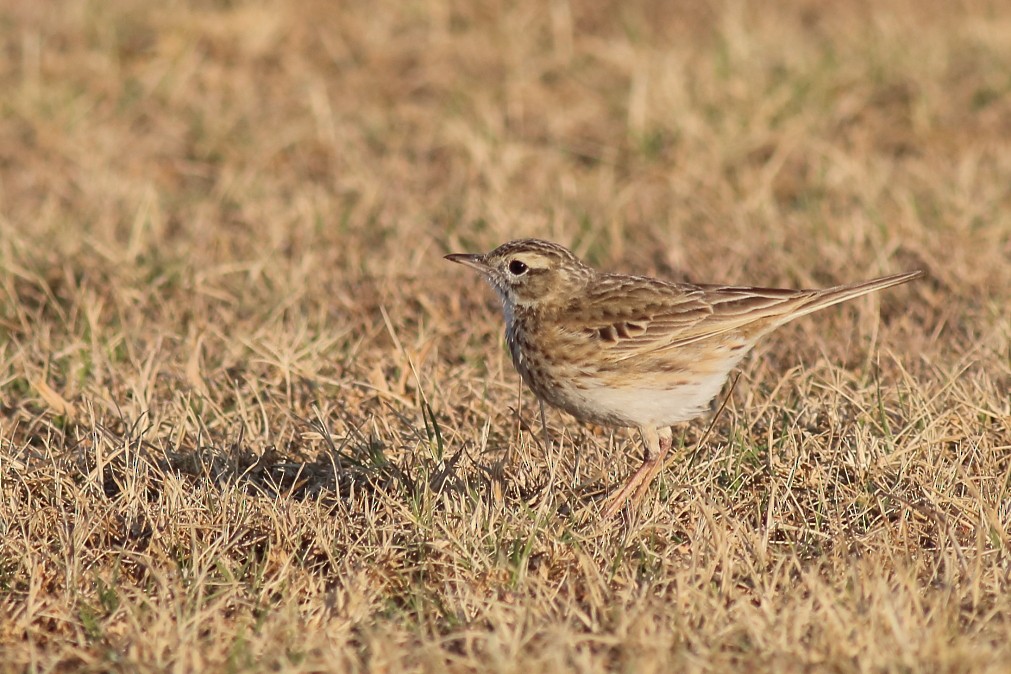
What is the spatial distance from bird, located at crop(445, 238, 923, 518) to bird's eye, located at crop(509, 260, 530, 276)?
7.9 inches

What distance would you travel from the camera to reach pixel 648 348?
5.33 meters

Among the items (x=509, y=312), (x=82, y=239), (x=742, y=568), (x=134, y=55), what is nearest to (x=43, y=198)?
(x=82, y=239)

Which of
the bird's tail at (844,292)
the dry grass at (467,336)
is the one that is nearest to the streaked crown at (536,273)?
the dry grass at (467,336)

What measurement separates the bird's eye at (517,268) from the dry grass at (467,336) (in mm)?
685

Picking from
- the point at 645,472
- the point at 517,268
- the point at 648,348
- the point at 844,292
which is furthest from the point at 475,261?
the point at 844,292

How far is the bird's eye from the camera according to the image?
5.72 m

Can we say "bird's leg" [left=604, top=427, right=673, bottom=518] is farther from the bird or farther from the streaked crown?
the streaked crown

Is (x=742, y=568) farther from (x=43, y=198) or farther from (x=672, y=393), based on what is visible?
(x=43, y=198)

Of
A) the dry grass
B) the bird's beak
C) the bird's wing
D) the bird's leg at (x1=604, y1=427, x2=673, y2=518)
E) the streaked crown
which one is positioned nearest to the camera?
the dry grass

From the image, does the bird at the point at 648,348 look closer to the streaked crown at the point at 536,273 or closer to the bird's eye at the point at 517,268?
the streaked crown at the point at 536,273

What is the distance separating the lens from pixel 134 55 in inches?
442

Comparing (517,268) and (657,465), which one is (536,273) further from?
(657,465)

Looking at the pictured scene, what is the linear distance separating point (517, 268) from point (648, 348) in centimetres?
70

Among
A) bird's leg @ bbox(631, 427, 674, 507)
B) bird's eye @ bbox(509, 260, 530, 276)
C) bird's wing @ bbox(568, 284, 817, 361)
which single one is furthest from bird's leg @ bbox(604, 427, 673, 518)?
bird's eye @ bbox(509, 260, 530, 276)
